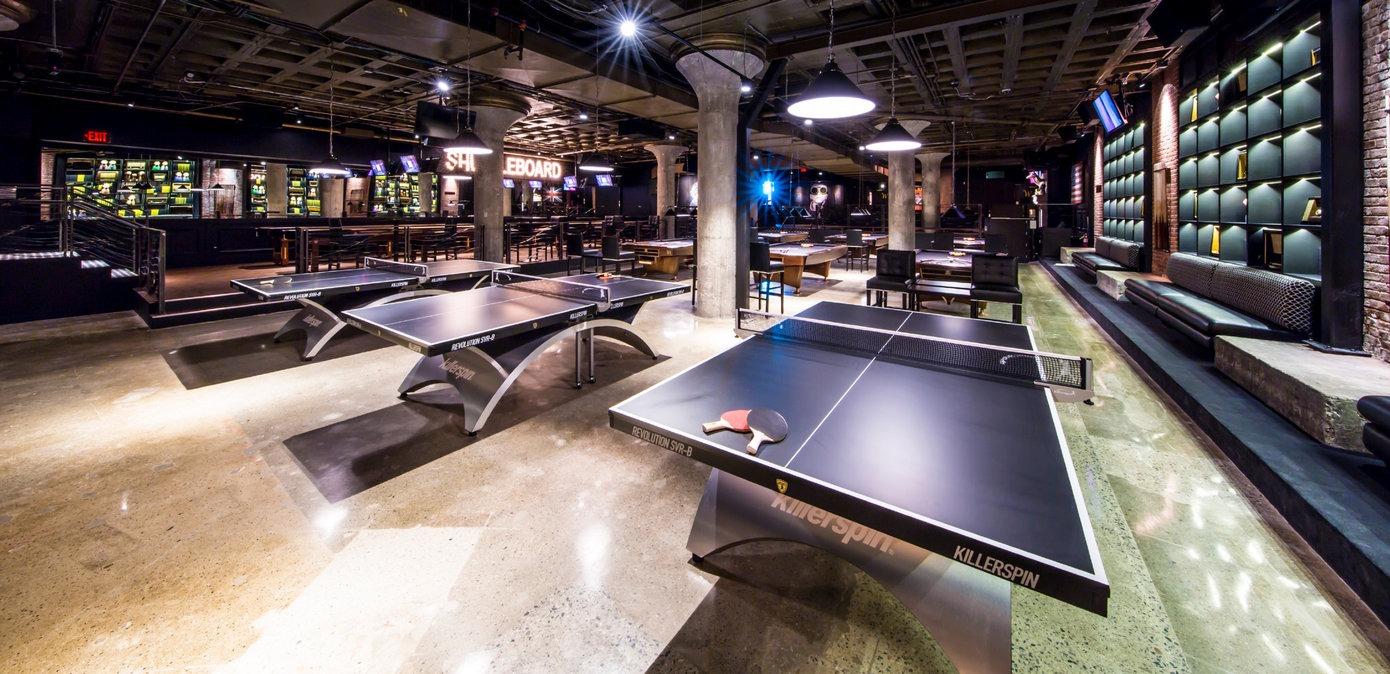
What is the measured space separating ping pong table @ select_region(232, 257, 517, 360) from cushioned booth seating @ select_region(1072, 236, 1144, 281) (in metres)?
10.7

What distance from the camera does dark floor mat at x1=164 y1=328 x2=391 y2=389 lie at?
5172 millimetres

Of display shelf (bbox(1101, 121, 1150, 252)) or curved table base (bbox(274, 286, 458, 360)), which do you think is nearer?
curved table base (bbox(274, 286, 458, 360))

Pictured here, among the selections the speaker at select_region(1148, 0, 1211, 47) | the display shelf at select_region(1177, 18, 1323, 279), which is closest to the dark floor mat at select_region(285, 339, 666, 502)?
the speaker at select_region(1148, 0, 1211, 47)

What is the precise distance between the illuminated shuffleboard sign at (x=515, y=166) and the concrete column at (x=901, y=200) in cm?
1032

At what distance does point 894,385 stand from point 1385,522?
7.30 feet

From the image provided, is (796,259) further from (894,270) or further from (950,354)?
(950,354)

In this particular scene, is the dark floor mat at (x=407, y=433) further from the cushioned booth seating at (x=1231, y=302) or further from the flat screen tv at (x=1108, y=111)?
the flat screen tv at (x=1108, y=111)

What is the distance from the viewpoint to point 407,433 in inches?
151

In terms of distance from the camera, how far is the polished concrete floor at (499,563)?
6.20ft

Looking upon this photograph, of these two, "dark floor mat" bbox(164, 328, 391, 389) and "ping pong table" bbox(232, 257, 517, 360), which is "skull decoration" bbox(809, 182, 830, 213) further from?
"dark floor mat" bbox(164, 328, 391, 389)

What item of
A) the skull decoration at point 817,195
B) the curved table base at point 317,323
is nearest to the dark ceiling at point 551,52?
the curved table base at point 317,323

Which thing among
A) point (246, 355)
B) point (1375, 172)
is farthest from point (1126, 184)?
point (246, 355)

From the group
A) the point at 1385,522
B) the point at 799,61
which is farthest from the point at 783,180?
the point at 1385,522

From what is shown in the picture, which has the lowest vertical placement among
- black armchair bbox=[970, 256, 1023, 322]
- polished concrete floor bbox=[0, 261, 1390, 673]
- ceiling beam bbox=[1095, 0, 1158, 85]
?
polished concrete floor bbox=[0, 261, 1390, 673]
